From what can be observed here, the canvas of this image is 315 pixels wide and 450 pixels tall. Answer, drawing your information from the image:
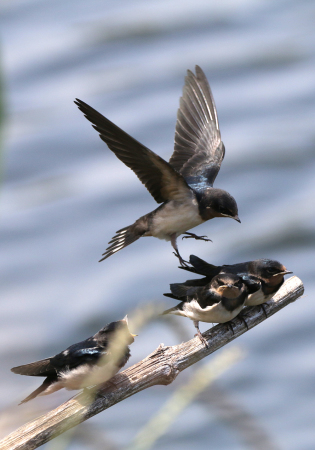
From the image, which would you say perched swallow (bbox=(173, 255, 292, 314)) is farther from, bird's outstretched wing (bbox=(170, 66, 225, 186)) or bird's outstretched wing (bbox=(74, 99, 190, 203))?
bird's outstretched wing (bbox=(170, 66, 225, 186))

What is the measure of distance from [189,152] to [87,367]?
2.28 metres

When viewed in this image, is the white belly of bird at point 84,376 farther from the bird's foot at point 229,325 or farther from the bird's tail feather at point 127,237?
the bird's tail feather at point 127,237

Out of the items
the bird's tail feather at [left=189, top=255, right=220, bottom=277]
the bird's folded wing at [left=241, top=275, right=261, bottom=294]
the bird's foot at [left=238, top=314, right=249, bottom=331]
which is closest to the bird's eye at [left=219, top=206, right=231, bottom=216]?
the bird's tail feather at [left=189, top=255, right=220, bottom=277]

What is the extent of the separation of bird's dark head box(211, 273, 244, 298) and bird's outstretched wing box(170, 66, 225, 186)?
1.44 metres

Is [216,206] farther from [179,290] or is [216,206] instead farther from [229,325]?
[229,325]

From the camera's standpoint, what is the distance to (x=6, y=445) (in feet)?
7.20

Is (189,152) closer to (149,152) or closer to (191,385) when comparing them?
(149,152)

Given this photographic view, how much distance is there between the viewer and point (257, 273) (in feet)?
10.0

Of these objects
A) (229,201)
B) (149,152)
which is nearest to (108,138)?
(149,152)

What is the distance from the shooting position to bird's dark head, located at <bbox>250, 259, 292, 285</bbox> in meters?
2.99

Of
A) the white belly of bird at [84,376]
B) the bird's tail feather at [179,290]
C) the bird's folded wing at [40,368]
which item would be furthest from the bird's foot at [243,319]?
the bird's folded wing at [40,368]

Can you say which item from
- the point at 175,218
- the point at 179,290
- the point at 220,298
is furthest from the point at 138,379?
the point at 175,218

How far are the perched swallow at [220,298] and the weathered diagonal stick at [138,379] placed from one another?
12 centimetres

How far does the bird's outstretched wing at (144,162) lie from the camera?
9.82 ft
